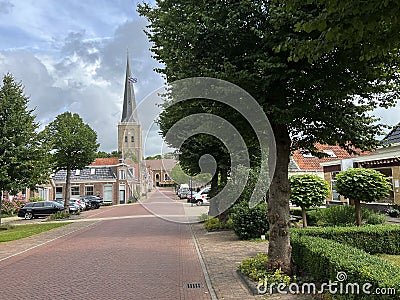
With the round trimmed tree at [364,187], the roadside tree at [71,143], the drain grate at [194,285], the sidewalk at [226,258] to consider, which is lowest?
the drain grate at [194,285]

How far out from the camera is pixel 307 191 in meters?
16.0

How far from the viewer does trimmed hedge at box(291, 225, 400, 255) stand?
417 inches

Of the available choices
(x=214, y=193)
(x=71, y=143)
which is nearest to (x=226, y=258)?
(x=214, y=193)

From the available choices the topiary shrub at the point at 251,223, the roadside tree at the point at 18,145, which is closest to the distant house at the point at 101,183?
the roadside tree at the point at 18,145

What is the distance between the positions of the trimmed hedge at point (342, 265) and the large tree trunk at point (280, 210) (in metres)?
0.39

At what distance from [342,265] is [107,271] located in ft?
19.3

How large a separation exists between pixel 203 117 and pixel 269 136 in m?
A: 1.91

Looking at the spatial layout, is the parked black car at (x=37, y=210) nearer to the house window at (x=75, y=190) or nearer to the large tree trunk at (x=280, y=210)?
the house window at (x=75, y=190)

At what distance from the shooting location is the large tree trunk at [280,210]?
27.6 ft

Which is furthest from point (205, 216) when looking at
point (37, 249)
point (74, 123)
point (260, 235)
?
point (74, 123)

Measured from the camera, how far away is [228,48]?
804 cm

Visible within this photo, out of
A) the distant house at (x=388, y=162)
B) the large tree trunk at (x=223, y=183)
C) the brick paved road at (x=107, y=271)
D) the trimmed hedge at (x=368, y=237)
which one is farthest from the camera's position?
the distant house at (x=388, y=162)

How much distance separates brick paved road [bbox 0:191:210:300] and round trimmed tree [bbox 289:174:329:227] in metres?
4.58

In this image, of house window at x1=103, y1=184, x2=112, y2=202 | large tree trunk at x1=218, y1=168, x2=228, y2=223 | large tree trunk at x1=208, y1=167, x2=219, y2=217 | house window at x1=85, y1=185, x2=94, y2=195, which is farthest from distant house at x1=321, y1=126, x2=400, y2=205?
house window at x1=85, y1=185, x2=94, y2=195
